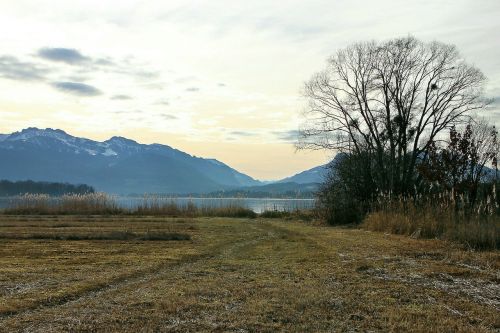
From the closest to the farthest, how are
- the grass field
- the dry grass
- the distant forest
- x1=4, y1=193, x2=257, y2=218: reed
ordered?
the grass field < the dry grass < x1=4, y1=193, x2=257, y2=218: reed < the distant forest

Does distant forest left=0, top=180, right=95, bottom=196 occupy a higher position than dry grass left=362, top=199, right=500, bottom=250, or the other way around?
distant forest left=0, top=180, right=95, bottom=196

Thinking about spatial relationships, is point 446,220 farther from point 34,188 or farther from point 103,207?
point 34,188

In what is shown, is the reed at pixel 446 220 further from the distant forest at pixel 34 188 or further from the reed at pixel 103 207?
the distant forest at pixel 34 188

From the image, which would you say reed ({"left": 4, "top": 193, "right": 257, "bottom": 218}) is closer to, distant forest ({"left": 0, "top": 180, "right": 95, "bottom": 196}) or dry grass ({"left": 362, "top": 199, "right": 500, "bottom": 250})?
dry grass ({"left": 362, "top": 199, "right": 500, "bottom": 250})

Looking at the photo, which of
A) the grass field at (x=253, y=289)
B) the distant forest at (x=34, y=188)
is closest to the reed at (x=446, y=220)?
the grass field at (x=253, y=289)

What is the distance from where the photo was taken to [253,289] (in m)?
8.11

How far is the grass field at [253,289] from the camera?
19.9 feet

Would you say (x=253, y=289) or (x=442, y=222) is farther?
(x=442, y=222)

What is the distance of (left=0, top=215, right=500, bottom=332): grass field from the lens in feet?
19.9

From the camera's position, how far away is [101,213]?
3512 centimetres

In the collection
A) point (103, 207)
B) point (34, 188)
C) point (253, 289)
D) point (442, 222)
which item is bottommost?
point (253, 289)

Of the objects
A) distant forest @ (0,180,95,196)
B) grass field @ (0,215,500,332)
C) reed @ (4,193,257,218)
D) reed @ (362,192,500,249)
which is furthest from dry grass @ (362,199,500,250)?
distant forest @ (0,180,95,196)

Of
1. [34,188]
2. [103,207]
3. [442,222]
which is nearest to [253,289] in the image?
[442,222]

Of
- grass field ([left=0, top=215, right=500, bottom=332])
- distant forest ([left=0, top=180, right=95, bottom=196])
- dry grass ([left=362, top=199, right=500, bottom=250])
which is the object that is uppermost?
distant forest ([left=0, top=180, right=95, bottom=196])
